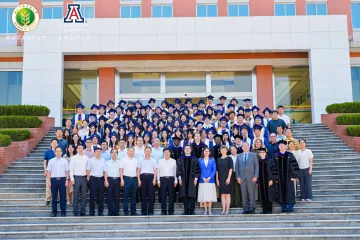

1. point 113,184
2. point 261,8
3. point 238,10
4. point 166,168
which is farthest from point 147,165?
point 261,8

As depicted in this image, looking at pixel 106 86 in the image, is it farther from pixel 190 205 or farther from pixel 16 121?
pixel 190 205

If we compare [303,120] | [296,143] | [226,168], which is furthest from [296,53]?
[226,168]

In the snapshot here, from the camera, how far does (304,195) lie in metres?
10.2

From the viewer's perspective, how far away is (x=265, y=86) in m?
19.9

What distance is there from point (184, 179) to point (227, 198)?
1.05m

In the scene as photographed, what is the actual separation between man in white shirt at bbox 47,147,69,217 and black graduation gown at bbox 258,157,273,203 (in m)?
4.34

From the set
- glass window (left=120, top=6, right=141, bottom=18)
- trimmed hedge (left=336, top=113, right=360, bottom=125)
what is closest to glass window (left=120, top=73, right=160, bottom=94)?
glass window (left=120, top=6, right=141, bottom=18)

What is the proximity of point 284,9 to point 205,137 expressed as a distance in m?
12.1

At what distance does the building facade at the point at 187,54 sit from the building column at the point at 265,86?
1.8 inches

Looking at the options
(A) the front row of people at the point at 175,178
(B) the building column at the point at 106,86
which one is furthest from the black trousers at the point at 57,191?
(B) the building column at the point at 106,86

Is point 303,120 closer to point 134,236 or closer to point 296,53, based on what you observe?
point 296,53

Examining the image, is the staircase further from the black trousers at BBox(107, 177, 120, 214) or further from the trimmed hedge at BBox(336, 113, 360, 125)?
the trimmed hedge at BBox(336, 113, 360, 125)

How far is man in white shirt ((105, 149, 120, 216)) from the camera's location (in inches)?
380

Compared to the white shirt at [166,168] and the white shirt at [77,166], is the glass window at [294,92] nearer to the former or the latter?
the white shirt at [166,168]
